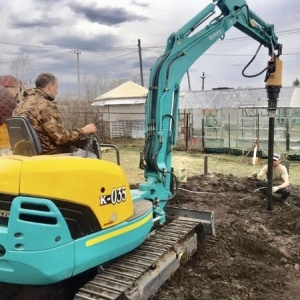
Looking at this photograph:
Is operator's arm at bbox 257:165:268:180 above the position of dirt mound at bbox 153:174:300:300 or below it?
above

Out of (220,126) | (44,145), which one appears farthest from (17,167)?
(220,126)

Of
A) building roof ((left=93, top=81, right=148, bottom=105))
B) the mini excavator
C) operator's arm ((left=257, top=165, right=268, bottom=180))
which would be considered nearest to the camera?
the mini excavator

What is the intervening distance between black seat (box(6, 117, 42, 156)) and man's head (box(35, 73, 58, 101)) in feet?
1.79

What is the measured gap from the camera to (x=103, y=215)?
3389 millimetres

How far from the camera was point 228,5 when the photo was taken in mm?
5848

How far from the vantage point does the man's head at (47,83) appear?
3.87m

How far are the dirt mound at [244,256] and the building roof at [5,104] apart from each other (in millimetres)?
2327

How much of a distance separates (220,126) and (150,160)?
13.7 metres

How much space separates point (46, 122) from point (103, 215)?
0.99 meters

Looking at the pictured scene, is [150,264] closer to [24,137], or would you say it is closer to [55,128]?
[55,128]

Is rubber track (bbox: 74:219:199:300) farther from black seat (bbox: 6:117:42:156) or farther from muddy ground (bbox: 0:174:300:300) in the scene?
black seat (bbox: 6:117:42:156)

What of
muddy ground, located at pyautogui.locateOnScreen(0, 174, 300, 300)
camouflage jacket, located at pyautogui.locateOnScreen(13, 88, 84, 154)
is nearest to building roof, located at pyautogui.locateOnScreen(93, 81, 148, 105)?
muddy ground, located at pyautogui.locateOnScreen(0, 174, 300, 300)

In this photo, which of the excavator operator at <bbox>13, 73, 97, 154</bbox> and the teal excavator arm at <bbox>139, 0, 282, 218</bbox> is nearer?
the excavator operator at <bbox>13, 73, 97, 154</bbox>

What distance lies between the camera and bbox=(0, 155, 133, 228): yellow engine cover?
9.73ft
